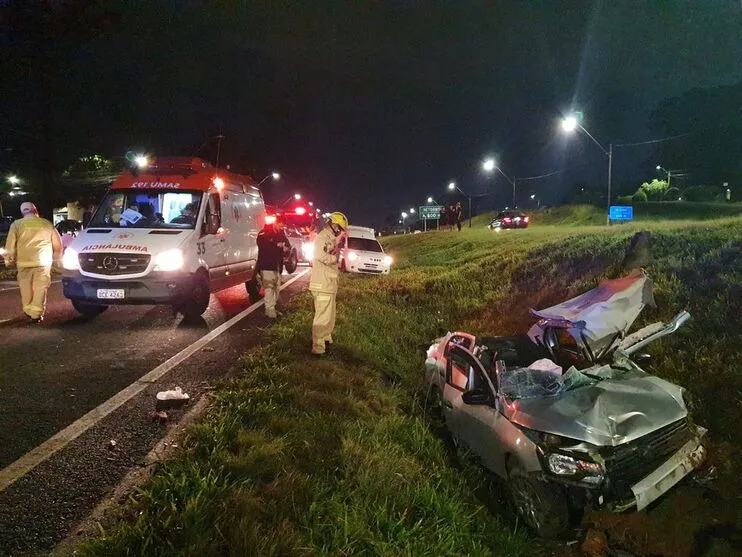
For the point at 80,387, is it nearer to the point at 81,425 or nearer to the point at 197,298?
the point at 81,425

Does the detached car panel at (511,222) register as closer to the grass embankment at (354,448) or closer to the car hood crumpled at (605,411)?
the grass embankment at (354,448)

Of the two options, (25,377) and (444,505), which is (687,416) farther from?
(25,377)

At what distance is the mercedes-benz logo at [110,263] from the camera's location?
9.59m

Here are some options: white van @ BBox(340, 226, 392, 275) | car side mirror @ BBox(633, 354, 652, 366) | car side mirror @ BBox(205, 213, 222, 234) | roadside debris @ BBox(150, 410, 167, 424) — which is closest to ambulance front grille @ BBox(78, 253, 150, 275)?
car side mirror @ BBox(205, 213, 222, 234)

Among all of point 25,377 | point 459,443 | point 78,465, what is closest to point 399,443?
point 459,443

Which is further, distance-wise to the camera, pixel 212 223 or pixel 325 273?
pixel 212 223

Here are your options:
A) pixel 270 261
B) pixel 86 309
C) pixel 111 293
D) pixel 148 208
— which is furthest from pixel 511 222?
pixel 111 293

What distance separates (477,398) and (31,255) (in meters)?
7.65

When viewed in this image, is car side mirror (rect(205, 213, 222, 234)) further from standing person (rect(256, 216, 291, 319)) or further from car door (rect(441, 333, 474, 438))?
car door (rect(441, 333, 474, 438))

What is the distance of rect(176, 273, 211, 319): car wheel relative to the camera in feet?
32.8

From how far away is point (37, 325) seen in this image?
942 centimetres

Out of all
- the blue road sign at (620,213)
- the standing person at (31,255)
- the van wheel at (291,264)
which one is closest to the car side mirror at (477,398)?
the standing person at (31,255)

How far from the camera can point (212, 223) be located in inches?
428

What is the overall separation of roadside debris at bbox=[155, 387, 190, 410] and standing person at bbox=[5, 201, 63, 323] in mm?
4789
